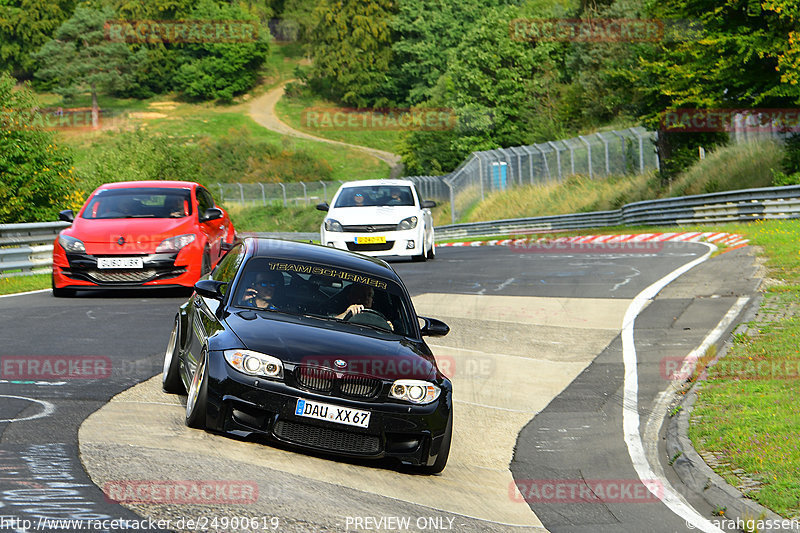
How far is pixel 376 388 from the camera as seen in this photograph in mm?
7469

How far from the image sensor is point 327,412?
23.9 feet

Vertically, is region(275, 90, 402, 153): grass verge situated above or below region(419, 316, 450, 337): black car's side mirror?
below

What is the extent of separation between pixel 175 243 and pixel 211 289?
757 centimetres

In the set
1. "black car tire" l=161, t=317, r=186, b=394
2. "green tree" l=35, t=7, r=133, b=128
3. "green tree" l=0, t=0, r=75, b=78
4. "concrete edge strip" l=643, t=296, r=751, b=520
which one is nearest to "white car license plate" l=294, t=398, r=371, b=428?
"black car tire" l=161, t=317, r=186, b=394

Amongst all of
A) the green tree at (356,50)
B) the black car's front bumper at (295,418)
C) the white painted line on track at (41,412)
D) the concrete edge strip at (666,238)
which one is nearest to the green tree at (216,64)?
the green tree at (356,50)

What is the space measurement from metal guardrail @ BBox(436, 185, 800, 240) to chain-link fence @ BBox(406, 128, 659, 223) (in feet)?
15.2

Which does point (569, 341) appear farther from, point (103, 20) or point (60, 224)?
point (103, 20)

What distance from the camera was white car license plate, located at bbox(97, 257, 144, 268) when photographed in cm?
1549

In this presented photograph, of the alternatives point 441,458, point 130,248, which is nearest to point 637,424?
point 441,458

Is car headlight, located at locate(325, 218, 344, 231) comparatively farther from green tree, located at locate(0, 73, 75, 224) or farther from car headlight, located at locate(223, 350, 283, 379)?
car headlight, located at locate(223, 350, 283, 379)

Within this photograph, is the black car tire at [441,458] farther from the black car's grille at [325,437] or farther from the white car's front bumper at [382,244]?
the white car's front bumper at [382,244]

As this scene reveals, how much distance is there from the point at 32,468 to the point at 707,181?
3514cm

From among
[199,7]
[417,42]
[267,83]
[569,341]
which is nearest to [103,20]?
[199,7]

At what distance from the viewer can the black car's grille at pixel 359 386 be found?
7.40 m
